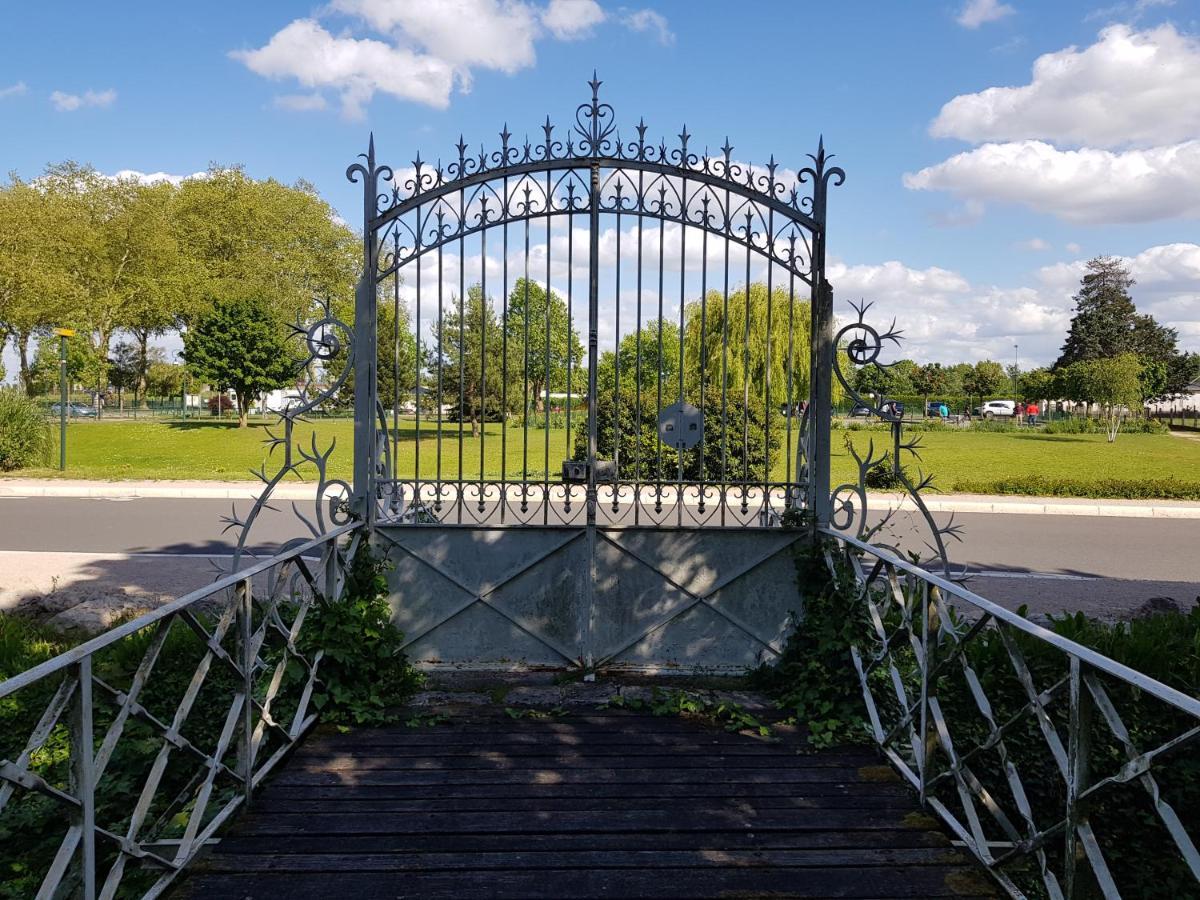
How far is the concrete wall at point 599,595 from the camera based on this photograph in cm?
571

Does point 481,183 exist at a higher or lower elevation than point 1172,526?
higher

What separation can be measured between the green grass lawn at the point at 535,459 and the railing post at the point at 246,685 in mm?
9187

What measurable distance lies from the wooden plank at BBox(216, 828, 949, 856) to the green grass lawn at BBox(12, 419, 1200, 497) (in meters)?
9.47

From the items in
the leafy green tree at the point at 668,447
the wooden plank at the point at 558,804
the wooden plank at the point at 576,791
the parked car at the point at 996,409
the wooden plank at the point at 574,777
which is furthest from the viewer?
the parked car at the point at 996,409

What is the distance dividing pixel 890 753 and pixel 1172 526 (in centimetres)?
1250

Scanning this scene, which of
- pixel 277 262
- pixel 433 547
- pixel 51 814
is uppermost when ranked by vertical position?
pixel 277 262

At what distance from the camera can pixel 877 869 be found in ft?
10.7

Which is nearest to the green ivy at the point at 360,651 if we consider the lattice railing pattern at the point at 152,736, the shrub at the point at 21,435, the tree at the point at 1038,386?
the lattice railing pattern at the point at 152,736

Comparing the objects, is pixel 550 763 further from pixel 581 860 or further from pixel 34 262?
pixel 34 262

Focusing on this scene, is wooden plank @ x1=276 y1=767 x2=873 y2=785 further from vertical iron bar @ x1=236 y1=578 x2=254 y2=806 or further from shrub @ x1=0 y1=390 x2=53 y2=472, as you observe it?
shrub @ x1=0 y1=390 x2=53 y2=472

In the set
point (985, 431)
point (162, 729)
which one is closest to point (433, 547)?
point (162, 729)

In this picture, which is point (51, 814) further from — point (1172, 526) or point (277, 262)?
point (277, 262)

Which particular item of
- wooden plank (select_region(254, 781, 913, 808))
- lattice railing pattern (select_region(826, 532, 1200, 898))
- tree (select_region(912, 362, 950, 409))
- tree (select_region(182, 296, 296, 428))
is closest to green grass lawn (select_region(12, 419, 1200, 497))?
tree (select_region(182, 296, 296, 428))

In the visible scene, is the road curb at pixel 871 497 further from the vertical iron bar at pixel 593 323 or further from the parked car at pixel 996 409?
the parked car at pixel 996 409
